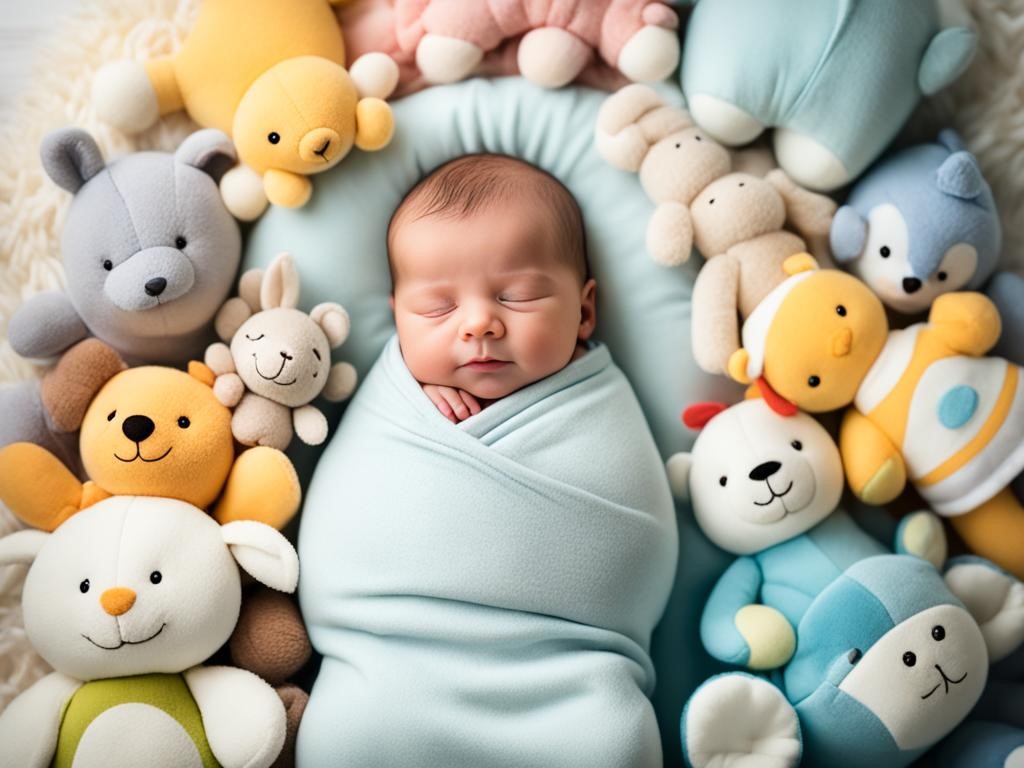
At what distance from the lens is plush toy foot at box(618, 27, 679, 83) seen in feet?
4.23

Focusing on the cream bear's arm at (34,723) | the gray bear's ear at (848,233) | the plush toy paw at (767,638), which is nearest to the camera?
the cream bear's arm at (34,723)

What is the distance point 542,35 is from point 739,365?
52 cm

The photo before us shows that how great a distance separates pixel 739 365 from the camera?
1245 millimetres

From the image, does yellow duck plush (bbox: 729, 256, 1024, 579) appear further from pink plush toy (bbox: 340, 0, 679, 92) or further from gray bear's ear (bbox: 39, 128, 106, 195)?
gray bear's ear (bbox: 39, 128, 106, 195)

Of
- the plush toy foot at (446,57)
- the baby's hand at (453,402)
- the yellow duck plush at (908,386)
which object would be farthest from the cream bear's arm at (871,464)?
the plush toy foot at (446,57)

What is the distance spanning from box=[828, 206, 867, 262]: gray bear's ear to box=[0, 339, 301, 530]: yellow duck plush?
784 mm

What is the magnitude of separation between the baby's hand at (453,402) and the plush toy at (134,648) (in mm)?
273

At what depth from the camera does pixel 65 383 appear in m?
1.15

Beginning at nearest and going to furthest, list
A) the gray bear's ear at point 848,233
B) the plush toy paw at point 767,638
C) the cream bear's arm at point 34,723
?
the cream bear's arm at point 34,723
the plush toy paw at point 767,638
the gray bear's ear at point 848,233

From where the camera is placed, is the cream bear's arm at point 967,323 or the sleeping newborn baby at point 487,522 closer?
the sleeping newborn baby at point 487,522

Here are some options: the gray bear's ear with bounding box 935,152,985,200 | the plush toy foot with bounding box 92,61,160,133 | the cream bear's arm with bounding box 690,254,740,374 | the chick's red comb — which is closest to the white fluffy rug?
the plush toy foot with bounding box 92,61,160,133

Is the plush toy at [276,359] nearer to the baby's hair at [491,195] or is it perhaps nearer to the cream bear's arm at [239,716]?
the baby's hair at [491,195]

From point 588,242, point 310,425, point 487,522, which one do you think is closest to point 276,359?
point 310,425

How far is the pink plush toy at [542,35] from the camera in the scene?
1.30 meters
